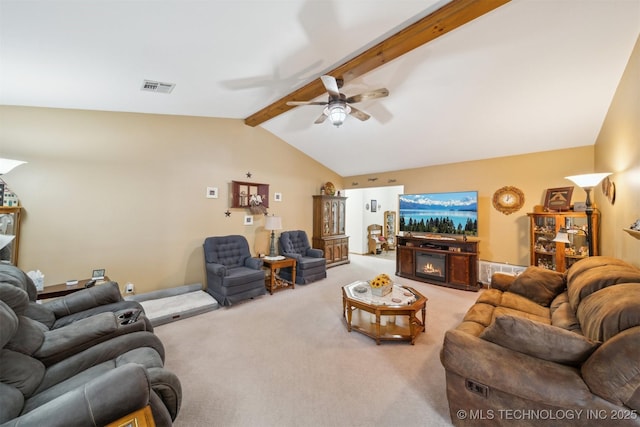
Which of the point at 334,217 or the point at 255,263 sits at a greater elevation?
the point at 334,217

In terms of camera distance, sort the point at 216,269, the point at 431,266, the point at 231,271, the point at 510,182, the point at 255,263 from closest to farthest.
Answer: the point at 216,269
the point at 231,271
the point at 255,263
the point at 510,182
the point at 431,266

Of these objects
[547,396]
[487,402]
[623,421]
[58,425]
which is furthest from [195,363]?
[623,421]

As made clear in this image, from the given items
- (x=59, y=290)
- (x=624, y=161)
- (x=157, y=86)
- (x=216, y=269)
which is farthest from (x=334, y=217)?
(x=59, y=290)

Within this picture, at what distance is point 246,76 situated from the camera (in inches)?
117

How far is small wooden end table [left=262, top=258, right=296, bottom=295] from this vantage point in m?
4.33

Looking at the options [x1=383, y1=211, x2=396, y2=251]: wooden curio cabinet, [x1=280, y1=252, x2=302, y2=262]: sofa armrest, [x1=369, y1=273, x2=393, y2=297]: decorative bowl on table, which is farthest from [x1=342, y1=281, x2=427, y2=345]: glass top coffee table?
[x1=383, y1=211, x2=396, y2=251]: wooden curio cabinet

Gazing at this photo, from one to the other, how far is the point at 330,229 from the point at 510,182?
381cm

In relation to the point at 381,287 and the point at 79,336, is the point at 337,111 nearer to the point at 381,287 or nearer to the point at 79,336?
the point at 381,287

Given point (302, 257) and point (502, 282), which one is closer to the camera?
point (502, 282)

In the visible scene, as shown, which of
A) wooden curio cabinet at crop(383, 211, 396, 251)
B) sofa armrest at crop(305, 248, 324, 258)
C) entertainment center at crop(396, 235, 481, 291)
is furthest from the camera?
wooden curio cabinet at crop(383, 211, 396, 251)

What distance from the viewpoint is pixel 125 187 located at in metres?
3.60

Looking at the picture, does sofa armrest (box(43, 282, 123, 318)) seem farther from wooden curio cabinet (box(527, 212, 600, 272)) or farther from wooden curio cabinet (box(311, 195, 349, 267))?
wooden curio cabinet (box(527, 212, 600, 272))

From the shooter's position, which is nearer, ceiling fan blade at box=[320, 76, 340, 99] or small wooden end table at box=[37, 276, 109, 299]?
ceiling fan blade at box=[320, 76, 340, 99]

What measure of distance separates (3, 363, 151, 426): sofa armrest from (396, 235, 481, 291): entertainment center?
478 cm
